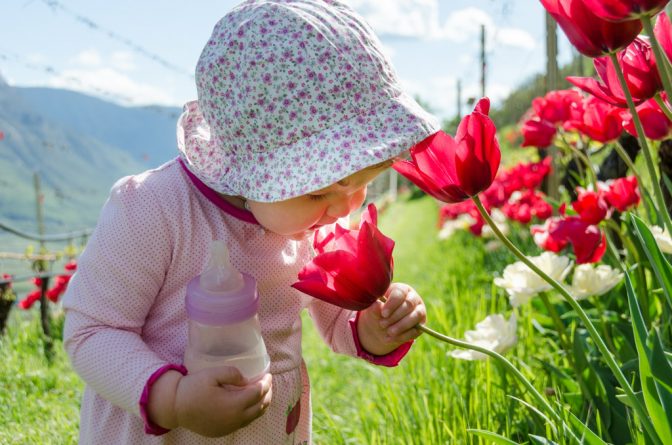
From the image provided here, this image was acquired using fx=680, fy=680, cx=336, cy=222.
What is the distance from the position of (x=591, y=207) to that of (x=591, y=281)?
0.17 m

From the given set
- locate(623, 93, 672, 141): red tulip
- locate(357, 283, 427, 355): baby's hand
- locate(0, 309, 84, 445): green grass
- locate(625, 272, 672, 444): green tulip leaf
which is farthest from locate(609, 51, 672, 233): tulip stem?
locate(0, 309, 84, 445): green grass

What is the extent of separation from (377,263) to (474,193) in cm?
16

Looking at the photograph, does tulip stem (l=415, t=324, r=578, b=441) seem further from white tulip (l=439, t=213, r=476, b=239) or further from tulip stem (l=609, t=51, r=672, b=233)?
white tulip (l=439, t=213, r=476, b=239)

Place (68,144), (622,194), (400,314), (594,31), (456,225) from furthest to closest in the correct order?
(68,144) < (456,225) < (622,194) < (400,314) < (594,31)

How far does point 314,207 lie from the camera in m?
1.01

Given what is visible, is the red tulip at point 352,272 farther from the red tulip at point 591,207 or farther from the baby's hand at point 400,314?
the red tulip at point 591,207

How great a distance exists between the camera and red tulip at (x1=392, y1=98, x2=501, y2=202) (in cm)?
89

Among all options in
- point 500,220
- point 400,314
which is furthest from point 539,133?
point 500,220

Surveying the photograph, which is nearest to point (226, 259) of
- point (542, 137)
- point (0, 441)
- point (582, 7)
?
point (582, 7)

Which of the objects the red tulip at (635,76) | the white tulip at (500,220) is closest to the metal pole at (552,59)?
the white tulip at (500,220)

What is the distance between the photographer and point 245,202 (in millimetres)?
1142

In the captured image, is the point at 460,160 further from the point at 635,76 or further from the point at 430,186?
the point at 635,76

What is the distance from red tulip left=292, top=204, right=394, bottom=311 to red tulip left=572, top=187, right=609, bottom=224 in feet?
2.67

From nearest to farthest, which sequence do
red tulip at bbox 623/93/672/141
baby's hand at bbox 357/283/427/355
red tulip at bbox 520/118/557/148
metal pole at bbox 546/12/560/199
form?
baby's hand at bbox 357/283/427/355 < red tulip at bbox 623/93/672/141 < red tulip at bbox 520/118/557/148 < metal pole at bbox 546/12/560/199
